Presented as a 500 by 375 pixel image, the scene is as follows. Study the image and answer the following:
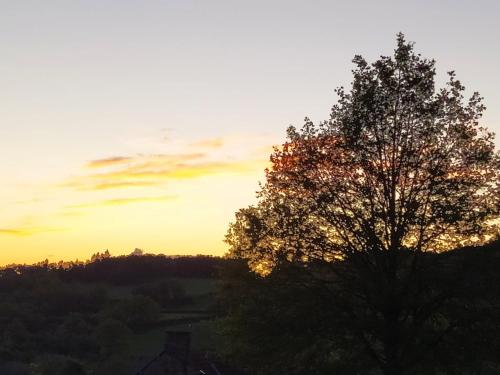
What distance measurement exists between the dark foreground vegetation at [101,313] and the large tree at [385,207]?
6037 centimetres

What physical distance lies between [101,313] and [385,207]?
120412 millimetres

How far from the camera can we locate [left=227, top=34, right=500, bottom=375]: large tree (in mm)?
24547

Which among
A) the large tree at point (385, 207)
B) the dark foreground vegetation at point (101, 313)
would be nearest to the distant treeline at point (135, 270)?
the dark foreground vegetation at point (101, 313)

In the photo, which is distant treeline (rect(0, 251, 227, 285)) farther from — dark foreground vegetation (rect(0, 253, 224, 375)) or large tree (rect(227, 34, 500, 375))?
large tree (rect(227, 34, 500, 375))

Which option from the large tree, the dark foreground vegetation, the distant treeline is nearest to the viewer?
the large tree

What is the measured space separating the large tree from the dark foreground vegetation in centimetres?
6037

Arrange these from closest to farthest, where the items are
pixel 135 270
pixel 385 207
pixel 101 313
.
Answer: pixel 385 207, pixel 101 313, pixel 135 270

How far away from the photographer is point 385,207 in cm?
2566

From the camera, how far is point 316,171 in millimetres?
26500

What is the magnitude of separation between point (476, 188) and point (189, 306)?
13209 centimetres

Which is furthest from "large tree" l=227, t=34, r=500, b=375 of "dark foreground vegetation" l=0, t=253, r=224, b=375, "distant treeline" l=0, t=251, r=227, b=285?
"distant treeline" l=0, t=251, r=227, b=285

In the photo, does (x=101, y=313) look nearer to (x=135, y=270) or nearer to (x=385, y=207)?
(x=135, y=270)

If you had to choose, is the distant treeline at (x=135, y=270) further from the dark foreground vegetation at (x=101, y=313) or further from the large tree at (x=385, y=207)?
the large tree at (x=385, y=207)

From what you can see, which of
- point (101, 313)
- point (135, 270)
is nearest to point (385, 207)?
point (101, 313)
